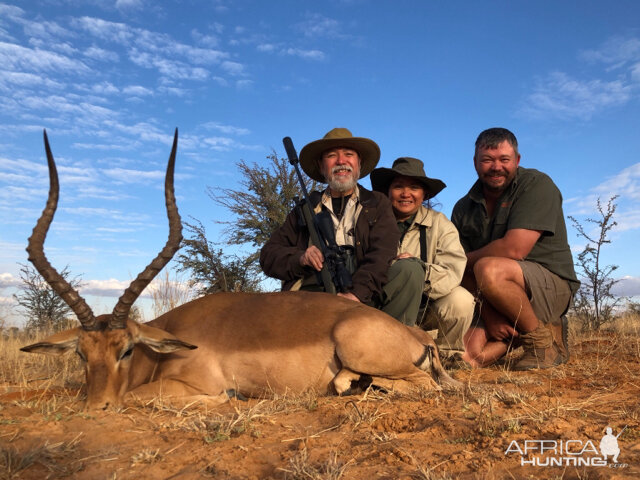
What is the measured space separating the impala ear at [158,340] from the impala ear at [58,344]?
1.47 ft

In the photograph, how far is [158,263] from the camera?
393 cm

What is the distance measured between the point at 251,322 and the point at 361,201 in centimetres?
188

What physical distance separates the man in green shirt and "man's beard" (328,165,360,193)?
1558 millimetres

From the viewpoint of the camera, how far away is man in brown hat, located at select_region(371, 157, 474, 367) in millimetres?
5234

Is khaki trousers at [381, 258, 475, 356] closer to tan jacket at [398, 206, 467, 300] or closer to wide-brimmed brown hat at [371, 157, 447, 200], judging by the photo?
tan jacket at [398, 206, 467, 300]

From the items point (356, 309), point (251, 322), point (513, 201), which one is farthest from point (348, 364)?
point (513, 201)

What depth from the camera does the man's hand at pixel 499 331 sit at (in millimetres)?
5883

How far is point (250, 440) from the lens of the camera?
107 inches

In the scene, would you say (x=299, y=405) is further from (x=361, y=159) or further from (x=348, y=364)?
(x=361, y=159)

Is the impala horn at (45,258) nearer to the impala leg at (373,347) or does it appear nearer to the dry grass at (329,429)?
the dry grass at (329,429)

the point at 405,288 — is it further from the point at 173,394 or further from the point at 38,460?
the point at 38,460

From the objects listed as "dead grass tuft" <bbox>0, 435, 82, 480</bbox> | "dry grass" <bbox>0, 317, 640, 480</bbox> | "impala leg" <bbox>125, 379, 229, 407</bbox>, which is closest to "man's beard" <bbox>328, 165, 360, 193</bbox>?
"dry grass" <bbox>0, 317, 640, 480</bbox>

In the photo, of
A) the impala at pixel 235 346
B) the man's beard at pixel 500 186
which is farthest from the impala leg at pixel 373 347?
the man's beard at pixel 500 186

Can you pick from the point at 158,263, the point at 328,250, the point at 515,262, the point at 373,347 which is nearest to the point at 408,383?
the point at 373,347
